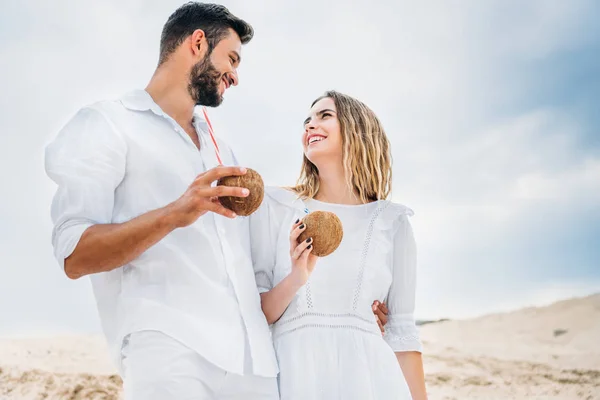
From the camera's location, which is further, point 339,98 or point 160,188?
point 339,98

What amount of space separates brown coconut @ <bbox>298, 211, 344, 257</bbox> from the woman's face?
57 centimetres

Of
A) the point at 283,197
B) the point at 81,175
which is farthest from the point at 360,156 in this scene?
the point at 81,175

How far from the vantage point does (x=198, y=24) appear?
2.93 m

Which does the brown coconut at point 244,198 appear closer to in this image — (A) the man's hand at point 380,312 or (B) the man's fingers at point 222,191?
(B) the man's fingers at point 222,191

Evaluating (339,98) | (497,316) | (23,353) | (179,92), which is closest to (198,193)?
(179,92)

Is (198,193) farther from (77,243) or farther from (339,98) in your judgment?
(339,98)

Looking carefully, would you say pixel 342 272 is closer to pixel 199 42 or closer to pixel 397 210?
pixel 397 210

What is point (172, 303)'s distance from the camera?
2283 mm

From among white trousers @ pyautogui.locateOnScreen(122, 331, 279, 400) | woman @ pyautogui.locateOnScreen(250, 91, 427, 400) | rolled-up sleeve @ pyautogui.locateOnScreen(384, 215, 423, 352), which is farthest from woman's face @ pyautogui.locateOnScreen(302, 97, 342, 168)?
white trousers @ pyautogui.locateOnScreen(122, 331, 279, 400)

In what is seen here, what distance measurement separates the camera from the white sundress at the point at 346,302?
2.72 meters

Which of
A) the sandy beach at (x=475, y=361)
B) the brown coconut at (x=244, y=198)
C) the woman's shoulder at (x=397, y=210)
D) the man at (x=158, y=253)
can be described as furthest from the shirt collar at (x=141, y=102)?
the sandy beach at (x=475, y=361)

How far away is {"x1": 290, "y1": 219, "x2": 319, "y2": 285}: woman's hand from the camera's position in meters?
2.64

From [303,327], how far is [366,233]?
529mm

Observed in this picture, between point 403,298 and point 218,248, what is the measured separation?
1.01 m
